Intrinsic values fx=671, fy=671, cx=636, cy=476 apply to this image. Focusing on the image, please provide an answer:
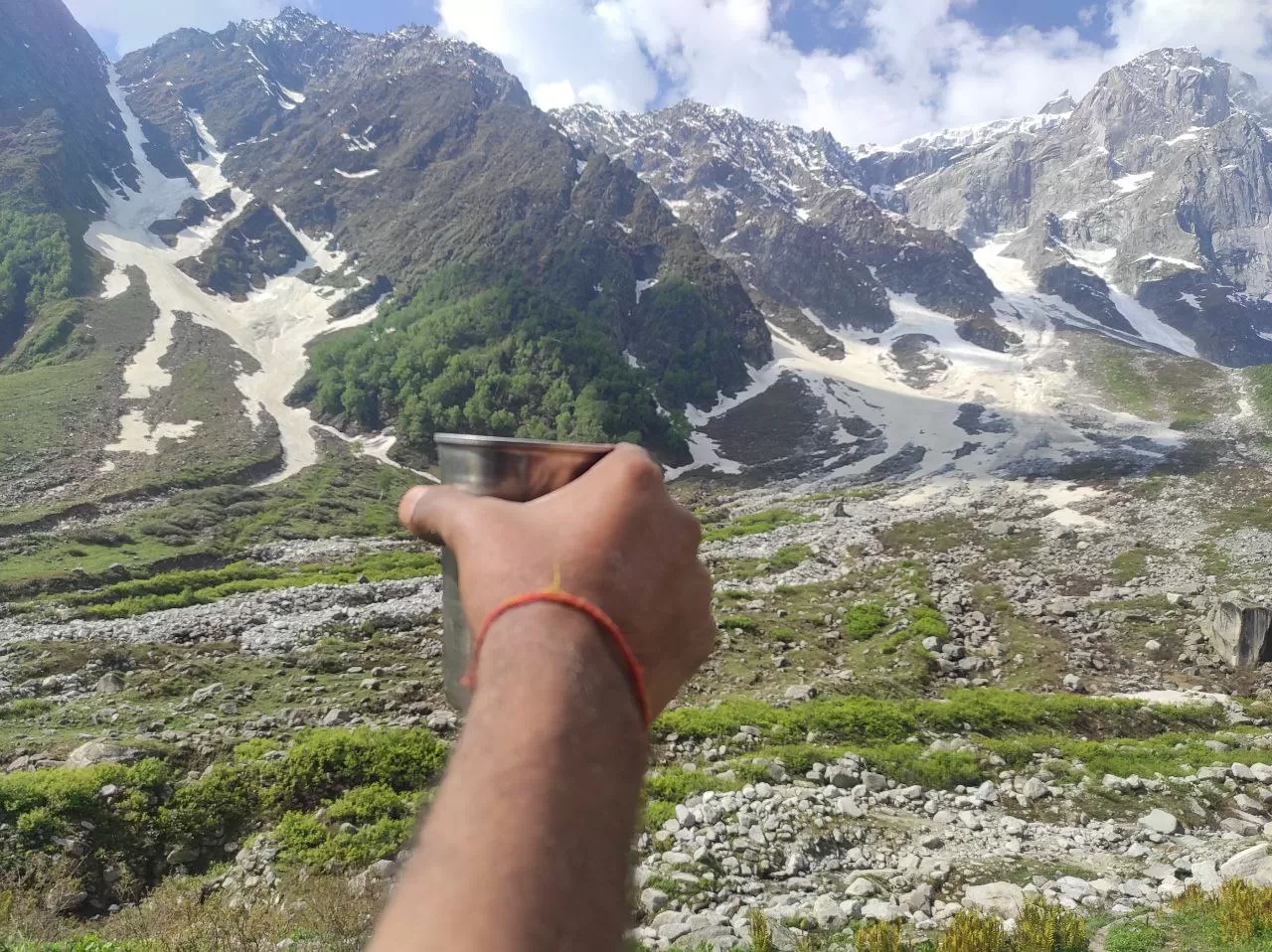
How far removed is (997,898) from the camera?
21.4 ft

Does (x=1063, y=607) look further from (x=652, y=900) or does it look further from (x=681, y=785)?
(x=652, y=900)

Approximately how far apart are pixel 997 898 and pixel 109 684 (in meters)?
16.2

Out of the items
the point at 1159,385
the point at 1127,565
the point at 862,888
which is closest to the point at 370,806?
the point at 862,888

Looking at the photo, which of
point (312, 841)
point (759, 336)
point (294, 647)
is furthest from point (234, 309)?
point (312, 841)

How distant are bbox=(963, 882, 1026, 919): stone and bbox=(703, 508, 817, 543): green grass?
31316 millimetres

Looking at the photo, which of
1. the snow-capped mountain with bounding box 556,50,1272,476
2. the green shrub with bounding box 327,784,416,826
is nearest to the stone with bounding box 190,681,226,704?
the green shrub with bounding box 327,784,416,826

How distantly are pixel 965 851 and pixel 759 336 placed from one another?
12086 cm

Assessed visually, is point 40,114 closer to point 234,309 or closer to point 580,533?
point 234,309

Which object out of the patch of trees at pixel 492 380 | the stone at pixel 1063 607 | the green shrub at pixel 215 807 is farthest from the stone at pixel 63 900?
the patch of trees at pixel 492 380

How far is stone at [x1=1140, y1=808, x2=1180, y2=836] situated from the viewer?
860 cm

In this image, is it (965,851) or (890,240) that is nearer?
(965,851)

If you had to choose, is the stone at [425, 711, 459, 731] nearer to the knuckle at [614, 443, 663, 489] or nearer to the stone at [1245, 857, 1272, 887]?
the stone at [1245, 857, 1272, 887]

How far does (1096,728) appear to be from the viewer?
12883 millimetres

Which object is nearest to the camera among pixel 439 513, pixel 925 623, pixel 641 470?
pixel 641 470
